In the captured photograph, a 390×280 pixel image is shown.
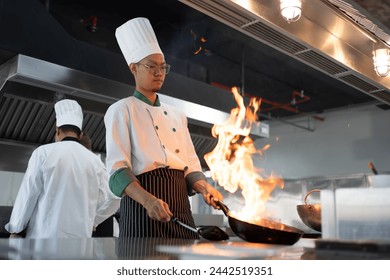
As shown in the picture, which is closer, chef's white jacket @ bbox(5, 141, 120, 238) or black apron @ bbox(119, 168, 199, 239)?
black apron @ bbox(119, 168, 199, 239)

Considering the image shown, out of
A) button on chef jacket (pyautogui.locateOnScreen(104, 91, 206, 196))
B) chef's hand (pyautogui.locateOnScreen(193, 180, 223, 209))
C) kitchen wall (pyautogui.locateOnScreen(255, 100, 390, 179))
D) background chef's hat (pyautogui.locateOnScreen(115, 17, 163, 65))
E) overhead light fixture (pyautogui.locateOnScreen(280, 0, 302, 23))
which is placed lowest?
chef's hand (pyautogui.locateOnScreen(193, 180, 223, 209))

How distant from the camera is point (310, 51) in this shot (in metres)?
2.22

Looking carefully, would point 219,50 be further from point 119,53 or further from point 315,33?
point 315,33

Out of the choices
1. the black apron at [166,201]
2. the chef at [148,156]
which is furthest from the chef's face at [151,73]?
the black apron at [166,201]

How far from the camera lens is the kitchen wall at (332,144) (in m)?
6.23

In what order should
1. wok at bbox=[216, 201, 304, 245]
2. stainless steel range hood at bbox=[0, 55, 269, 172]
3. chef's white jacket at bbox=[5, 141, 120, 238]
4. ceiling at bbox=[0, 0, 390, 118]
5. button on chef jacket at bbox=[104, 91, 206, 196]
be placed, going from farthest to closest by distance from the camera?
ceiling at bbox=[0, 0, 390, 118] → stainless steel range hood at bbox=[0, 55, 269, 172] → chef's white jacket at bbox=[5, 141, 120, 238] → button on chef jacket at bbox=[104, 91, 206, 196] → wok at bbox=[216, 201, 304, 245]

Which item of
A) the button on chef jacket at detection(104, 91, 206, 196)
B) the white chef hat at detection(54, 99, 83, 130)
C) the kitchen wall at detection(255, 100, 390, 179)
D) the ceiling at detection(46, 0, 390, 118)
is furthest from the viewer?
the kitchen wall at detection(255, 100, 390, 179)

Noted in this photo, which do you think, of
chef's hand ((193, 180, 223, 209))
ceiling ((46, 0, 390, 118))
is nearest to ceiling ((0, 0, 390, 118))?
ceiling ((46, 0, 390, 118))

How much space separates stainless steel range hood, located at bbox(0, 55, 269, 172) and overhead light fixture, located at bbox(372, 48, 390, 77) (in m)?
1.30

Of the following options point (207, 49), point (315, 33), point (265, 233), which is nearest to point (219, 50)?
point (207, 49)

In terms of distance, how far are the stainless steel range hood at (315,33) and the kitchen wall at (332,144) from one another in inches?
149

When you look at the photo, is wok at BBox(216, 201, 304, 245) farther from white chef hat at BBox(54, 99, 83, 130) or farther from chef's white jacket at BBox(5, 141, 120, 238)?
white chef hat at BBox(54, 99, 83, 130)

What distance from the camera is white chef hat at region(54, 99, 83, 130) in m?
2.28

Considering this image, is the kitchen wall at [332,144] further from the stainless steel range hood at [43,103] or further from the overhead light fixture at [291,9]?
the overhead light fixture at [291,9]
